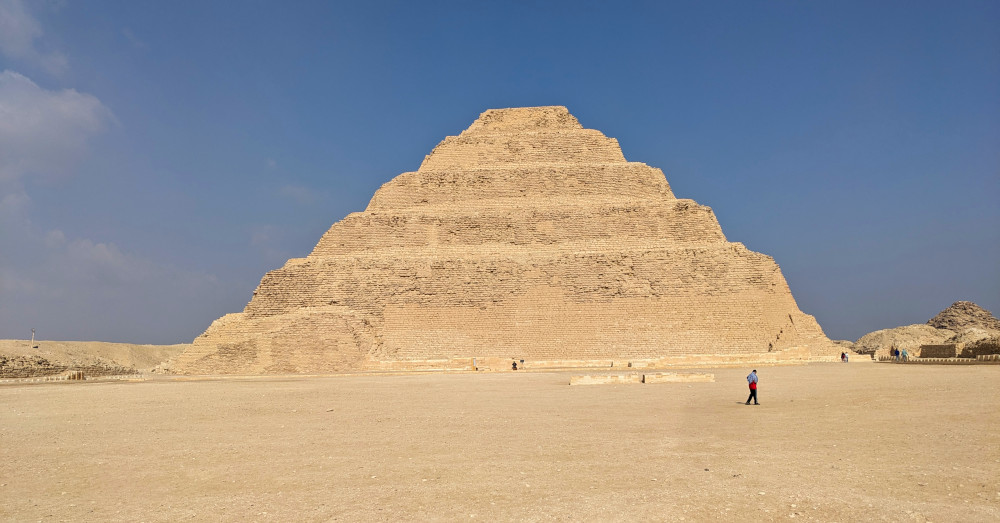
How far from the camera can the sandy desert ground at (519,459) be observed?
17.7ft

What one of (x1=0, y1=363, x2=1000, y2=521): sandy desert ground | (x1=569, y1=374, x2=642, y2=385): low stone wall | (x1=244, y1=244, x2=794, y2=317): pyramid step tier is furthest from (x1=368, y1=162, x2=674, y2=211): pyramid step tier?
(x1=0, y1=363, x2=1000, y2=521): sandy desert ground

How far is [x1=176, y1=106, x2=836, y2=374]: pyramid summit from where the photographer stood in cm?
2827

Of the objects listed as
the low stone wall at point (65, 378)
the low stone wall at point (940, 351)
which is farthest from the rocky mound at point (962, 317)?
the low stone wall at point (65, 378)

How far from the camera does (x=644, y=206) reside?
112 feet

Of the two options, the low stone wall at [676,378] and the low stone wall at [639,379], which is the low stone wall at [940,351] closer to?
the low stone wall at [676,378]

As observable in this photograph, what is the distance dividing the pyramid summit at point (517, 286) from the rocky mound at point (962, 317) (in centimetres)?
2533

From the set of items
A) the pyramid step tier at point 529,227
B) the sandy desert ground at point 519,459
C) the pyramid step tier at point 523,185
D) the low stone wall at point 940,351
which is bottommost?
the sandy desert ground at point 519,459

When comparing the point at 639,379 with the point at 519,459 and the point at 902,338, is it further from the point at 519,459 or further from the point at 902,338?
the point at 902,338

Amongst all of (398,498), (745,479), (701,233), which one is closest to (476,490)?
(398,498)

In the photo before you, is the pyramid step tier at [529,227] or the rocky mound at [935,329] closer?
the pyramid step tier at [529,227]

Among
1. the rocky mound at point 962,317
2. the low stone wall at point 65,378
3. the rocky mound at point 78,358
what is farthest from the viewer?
the rocky mound at point 962,317

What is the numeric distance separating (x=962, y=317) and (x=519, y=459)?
52875mm

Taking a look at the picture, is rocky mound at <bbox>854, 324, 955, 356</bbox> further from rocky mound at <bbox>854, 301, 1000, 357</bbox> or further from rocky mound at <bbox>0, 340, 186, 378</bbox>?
rocky mound at <bbox>0, 340, 186, 378</bbox>

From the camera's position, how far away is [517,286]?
30984mm
